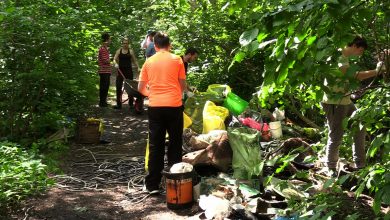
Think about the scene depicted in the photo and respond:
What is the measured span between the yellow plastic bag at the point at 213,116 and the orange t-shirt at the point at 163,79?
5.75 ft

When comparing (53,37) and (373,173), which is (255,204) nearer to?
(373,173)

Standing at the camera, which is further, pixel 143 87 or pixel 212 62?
pixel 212 62

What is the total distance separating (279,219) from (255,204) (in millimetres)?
655

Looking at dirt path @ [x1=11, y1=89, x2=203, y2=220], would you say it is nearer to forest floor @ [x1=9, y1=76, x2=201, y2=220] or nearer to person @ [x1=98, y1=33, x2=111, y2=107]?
forest floor @ [x1=9, y1=76, x2=201, y2=220]

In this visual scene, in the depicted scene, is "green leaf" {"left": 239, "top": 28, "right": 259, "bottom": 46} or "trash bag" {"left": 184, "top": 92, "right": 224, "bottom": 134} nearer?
"green leaf" {"left": 239, "top": 28, "right": 259, "bottom": 46}

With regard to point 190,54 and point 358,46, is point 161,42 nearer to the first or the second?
point 358,46

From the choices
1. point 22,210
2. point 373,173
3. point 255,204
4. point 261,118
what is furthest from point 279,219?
point 261,118

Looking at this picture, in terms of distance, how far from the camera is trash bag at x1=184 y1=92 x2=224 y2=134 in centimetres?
803

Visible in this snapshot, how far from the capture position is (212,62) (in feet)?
36.7

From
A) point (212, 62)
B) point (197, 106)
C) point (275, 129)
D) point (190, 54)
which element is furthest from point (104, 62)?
point (275, 129)

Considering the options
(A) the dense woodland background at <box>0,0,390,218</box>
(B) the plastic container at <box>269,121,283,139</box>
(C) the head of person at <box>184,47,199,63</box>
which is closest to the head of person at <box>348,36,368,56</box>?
(A) the dense woodland background at <box>0,0,390,218</box>

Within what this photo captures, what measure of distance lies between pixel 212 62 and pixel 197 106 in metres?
3.08

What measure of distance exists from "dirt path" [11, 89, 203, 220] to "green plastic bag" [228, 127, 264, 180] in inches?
33.1

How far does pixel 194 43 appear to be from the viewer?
11094 millimetres
